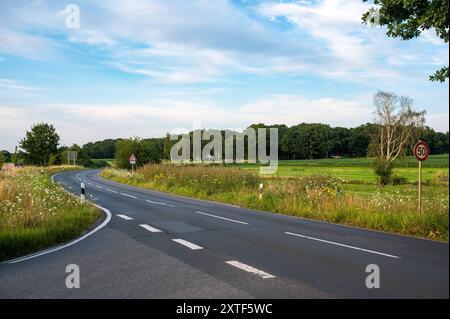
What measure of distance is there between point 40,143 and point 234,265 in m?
82.5

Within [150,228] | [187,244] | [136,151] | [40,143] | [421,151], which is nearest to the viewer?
[187,244]

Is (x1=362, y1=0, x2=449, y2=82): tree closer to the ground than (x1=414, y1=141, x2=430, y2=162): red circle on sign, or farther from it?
farther from it

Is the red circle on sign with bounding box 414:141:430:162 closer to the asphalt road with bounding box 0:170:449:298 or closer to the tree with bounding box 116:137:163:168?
the asphalt road with bounding box 0:170:449:298

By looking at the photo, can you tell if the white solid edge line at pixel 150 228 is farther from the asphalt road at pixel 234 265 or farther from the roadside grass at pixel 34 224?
the roadside grass at pixel 34 224

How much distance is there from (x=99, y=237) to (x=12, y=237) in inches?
85.1

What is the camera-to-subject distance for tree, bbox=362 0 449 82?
37.6 feet

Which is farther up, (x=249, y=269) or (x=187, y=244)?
(x=249, y=269)

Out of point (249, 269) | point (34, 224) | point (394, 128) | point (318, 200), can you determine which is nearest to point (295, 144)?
point (394, 128)

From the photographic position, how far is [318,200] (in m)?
17.7

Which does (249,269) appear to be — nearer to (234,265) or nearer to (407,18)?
(234,265)

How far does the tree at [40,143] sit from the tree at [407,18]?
7939 cm

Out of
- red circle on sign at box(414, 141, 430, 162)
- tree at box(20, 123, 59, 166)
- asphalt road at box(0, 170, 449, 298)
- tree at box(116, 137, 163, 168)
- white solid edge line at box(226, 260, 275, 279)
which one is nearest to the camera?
asphalt road at box(0, 170, 449, 298)

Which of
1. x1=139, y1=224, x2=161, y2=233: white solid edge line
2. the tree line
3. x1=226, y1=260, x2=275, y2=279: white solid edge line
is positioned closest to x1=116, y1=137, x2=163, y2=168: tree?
the tree line

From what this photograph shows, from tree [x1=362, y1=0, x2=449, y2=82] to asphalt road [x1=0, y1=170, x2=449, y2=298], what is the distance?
18.0ft
